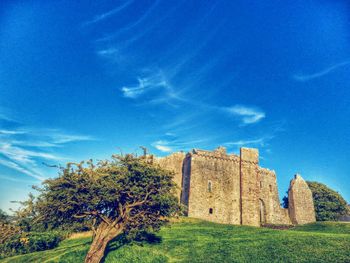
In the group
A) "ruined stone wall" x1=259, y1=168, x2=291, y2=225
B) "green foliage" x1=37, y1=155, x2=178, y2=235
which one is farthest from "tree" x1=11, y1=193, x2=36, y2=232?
"ruined stone wall" x1=259, y1=168, x2=291, y2=225

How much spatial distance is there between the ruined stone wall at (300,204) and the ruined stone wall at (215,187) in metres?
12.1

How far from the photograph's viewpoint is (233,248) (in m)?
24.0

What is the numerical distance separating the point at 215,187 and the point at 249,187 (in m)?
5.55

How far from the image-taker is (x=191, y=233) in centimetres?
2995

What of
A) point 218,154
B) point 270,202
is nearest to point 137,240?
point 218,154

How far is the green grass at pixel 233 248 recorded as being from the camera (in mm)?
21062

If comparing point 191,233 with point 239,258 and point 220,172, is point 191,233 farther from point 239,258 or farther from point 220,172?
point 220,172

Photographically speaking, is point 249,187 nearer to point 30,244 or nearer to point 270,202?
A: point 270,202

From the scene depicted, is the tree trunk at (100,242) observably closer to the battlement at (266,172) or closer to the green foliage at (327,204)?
the battlement at (266,172)

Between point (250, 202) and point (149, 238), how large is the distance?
66.3 feet

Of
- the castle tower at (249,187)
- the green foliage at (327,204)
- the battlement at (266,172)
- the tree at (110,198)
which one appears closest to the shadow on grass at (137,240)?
the tree at (110,198)

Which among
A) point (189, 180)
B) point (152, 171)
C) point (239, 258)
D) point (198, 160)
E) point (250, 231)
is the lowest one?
point (239, 258)

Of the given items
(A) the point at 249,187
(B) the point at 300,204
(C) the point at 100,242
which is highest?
(A) the point at 249,187

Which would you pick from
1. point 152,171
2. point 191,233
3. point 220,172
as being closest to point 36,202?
point 152,171
